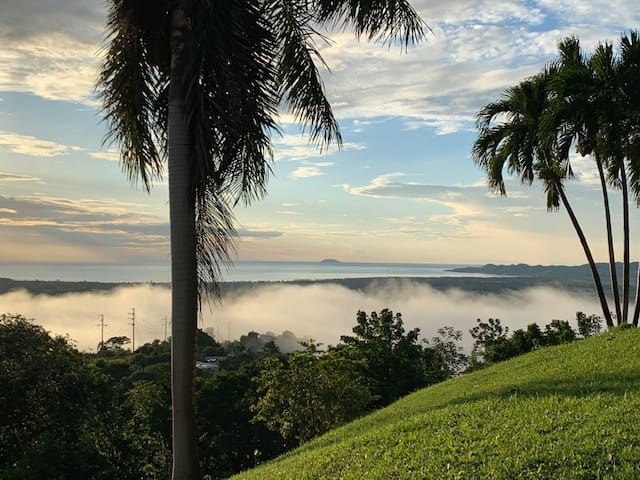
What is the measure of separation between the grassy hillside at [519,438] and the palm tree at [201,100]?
236 cm

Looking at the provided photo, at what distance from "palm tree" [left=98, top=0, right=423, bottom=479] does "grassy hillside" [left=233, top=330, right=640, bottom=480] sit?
93.0 inches

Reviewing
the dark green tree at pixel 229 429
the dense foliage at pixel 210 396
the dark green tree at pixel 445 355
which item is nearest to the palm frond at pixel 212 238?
the dense foliage at pixel 210 396

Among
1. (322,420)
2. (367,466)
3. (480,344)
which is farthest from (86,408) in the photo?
(480,344)

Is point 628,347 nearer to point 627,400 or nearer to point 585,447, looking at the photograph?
point 627,400

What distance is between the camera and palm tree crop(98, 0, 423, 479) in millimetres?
6414

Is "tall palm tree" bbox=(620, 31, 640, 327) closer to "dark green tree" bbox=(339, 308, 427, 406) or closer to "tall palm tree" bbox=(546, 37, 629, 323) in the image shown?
"tall palm tree" bbox=(546, 37, 629, 323)

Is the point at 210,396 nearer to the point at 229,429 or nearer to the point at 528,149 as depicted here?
the point at 229,429

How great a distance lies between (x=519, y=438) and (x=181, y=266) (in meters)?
4.17

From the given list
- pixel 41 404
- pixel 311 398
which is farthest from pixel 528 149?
pixel 41 404

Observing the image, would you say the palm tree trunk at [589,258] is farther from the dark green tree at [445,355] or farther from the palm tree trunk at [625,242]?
the dark green tree at [445,355]

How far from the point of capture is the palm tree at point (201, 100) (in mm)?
6414

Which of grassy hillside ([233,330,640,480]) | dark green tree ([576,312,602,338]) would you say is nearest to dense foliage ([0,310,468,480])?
dark green tree ([576,312,602,338])

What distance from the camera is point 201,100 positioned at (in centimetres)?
645

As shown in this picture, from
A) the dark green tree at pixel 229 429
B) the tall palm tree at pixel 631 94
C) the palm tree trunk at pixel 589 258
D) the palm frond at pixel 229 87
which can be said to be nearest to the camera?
the palm frond at pixel 229 87
